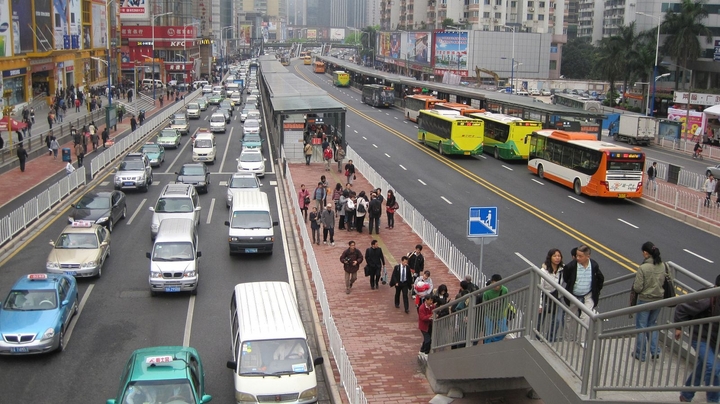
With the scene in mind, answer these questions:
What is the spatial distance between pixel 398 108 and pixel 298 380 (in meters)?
72.3

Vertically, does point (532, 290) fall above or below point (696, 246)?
above

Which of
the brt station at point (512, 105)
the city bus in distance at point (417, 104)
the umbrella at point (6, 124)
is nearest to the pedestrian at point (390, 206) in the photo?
the brt station at point (512, 105)

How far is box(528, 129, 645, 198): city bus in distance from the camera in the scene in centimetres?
3244

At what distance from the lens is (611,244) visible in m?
25.6

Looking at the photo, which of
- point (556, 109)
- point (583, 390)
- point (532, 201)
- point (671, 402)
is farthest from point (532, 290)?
point (556, 109)

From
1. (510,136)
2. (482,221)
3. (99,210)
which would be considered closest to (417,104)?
(510,136)

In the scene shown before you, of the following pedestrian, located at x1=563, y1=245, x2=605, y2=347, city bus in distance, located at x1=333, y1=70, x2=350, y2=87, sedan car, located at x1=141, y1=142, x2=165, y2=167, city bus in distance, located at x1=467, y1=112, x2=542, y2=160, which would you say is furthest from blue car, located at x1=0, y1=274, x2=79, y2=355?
A: city bus in distance, located at x1=333, y1=70, x2=350, y2=87

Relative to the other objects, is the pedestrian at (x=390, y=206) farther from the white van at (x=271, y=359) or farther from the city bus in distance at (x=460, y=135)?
the city bus in distance at (x=460, y=135)

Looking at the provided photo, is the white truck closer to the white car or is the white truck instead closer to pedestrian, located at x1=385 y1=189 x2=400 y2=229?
the white car

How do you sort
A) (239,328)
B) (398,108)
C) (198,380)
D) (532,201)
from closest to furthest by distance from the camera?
1. (198,380)
2. (239,328)
3. (532,201)
4. (398,108)

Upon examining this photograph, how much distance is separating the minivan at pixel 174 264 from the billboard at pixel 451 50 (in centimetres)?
10199

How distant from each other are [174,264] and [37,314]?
167 inches

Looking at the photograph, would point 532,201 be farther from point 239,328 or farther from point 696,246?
point 239,328

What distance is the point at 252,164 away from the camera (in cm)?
3853
